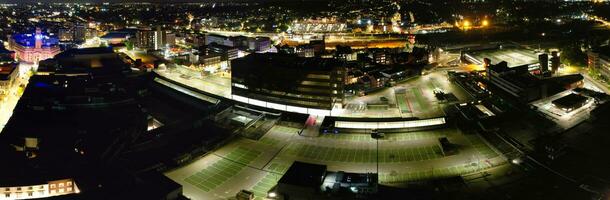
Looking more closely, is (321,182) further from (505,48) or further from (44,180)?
(505,48)

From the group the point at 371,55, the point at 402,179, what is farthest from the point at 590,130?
the point at 371,55

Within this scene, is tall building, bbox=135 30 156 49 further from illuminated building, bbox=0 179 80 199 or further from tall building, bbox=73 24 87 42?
illuminated building, bbox=0 179 80 199

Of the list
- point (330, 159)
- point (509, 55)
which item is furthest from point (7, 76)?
point (509, 55)

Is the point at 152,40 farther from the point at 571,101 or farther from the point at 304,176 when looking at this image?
the point at 571,101

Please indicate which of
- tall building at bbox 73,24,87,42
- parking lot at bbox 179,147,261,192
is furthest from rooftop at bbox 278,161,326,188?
tall building at bbox 73,24,87,42

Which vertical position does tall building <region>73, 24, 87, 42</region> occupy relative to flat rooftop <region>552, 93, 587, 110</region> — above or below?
above

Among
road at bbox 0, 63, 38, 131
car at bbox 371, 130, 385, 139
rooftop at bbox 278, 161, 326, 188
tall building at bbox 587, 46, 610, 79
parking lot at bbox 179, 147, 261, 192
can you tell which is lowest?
parking lot at bbox 179, 147, 261, 192

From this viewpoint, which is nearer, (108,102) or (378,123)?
(378,123)

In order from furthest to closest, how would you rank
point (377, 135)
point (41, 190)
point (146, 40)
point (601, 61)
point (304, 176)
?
1. point (146, 40)
2. point (601, 61)
3. point (377, 135)
4. point (304, 176)
5. point (41, 190)
